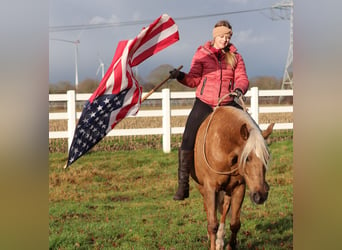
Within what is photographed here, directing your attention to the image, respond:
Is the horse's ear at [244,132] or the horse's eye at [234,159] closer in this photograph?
the horse's ear at [244,132]

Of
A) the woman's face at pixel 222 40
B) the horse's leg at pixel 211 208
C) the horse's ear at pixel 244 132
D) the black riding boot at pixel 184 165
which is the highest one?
the woman's face at pixel 222 40

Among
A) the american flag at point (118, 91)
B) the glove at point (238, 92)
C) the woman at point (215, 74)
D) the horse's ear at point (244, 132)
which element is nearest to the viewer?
the horse's ear at point (244, 132)

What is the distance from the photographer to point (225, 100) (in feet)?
16.2

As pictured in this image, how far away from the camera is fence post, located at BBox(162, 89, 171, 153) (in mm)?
13469

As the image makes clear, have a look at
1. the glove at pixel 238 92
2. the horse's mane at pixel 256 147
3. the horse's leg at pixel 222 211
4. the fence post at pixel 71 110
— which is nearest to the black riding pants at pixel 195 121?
the glove at pixel 238 92

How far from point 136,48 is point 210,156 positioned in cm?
138

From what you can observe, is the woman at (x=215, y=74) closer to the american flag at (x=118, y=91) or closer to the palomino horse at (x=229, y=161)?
the palomino horse at (x=229, y=161)

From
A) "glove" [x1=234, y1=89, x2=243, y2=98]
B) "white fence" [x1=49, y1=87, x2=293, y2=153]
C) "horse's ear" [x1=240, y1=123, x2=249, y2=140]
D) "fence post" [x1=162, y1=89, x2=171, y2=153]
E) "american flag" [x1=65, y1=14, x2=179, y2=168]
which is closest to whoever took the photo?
"horse's ear" [x1=240, y1=123, x2=249, y2=140]

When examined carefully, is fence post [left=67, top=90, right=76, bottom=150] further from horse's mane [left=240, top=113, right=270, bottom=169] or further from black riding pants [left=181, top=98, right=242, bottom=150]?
horse's mane [left=240, top=113, right=270, bottom=169]

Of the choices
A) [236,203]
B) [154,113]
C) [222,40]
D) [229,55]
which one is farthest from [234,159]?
[154,113]

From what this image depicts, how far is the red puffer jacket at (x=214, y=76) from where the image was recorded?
485 cm

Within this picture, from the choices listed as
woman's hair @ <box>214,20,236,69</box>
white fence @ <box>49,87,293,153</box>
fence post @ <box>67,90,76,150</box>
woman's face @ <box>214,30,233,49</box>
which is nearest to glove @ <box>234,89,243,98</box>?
woman's hair @ <box>214,20,236,69</box>

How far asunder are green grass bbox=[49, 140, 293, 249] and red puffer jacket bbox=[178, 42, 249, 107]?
5.20 feet
